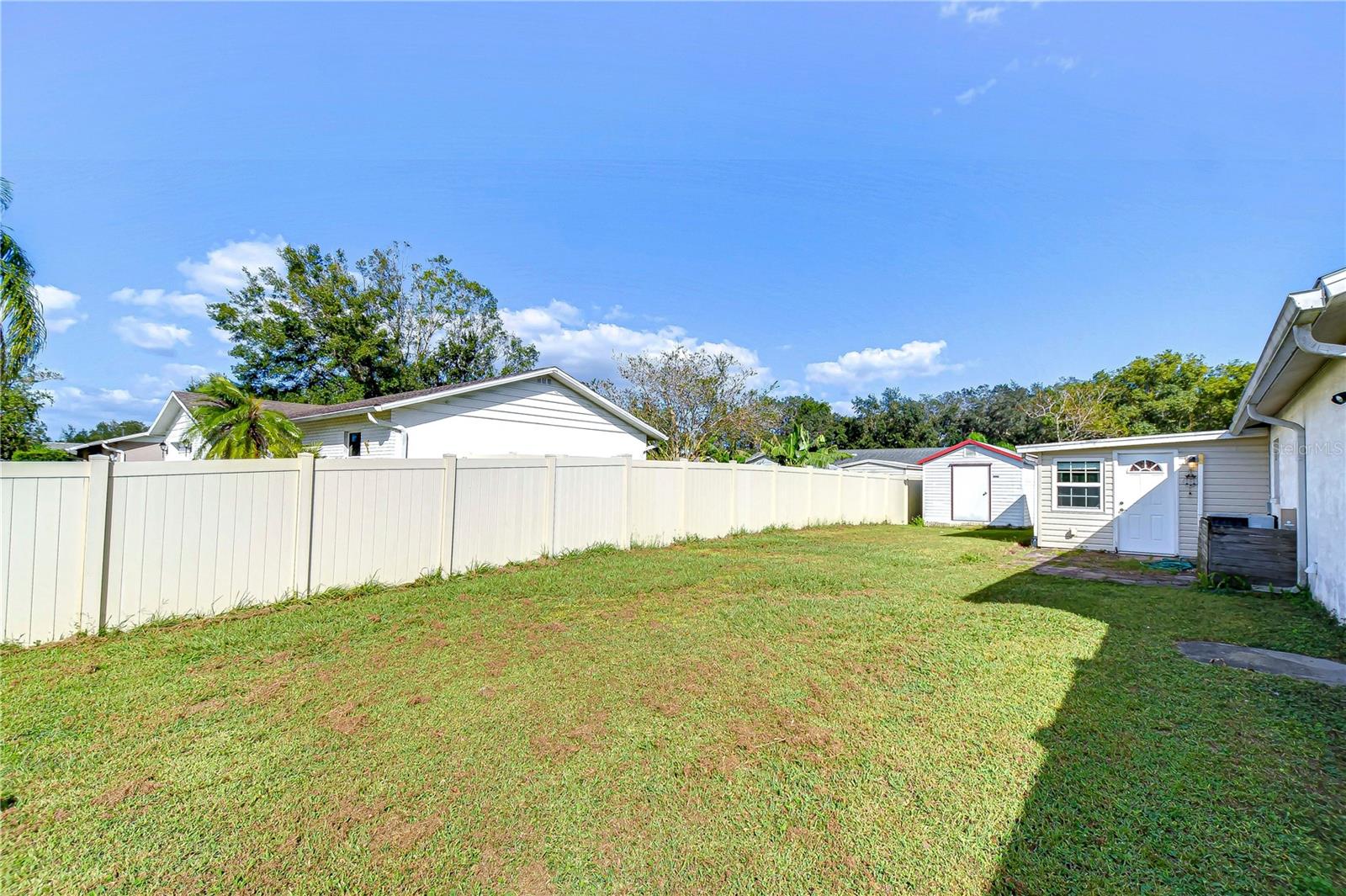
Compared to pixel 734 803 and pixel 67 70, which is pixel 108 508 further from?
pixel 67 70

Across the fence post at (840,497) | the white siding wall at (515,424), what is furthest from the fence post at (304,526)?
the fence post at (840,497)

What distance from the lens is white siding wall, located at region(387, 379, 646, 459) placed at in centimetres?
1145

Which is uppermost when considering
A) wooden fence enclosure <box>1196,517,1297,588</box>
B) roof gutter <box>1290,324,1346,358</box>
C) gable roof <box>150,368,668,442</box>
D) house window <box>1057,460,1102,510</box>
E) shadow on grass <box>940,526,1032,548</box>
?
gable roof <box>150,368,668,442</box>

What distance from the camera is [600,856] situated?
2.01m

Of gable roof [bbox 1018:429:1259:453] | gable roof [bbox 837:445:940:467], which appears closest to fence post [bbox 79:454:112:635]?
gable roof [bbox 1018:429:1259:453]

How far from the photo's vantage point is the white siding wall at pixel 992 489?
16.9 metres

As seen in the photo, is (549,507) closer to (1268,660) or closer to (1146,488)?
(1268,660)

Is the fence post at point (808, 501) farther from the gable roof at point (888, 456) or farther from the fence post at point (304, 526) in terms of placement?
the fence post at point (304, 526)

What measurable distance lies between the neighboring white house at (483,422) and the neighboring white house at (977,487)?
10.4 m

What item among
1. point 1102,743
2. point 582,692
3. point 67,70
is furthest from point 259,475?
point 1102,743

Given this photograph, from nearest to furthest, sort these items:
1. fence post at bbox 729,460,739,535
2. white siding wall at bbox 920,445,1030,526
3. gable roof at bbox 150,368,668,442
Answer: gable roof at bbox 150,368,668,442 → fence post at bbox 729,460,739,535 → white siding wall at bbox 920,445,1030,526

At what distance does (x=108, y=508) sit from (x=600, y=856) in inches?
207

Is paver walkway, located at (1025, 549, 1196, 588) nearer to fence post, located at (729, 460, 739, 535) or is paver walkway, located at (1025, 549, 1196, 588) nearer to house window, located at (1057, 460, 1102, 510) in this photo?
house window, located at (1057, 460, 1102, 510)

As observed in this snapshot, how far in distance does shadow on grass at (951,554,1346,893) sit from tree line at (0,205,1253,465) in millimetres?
15484
